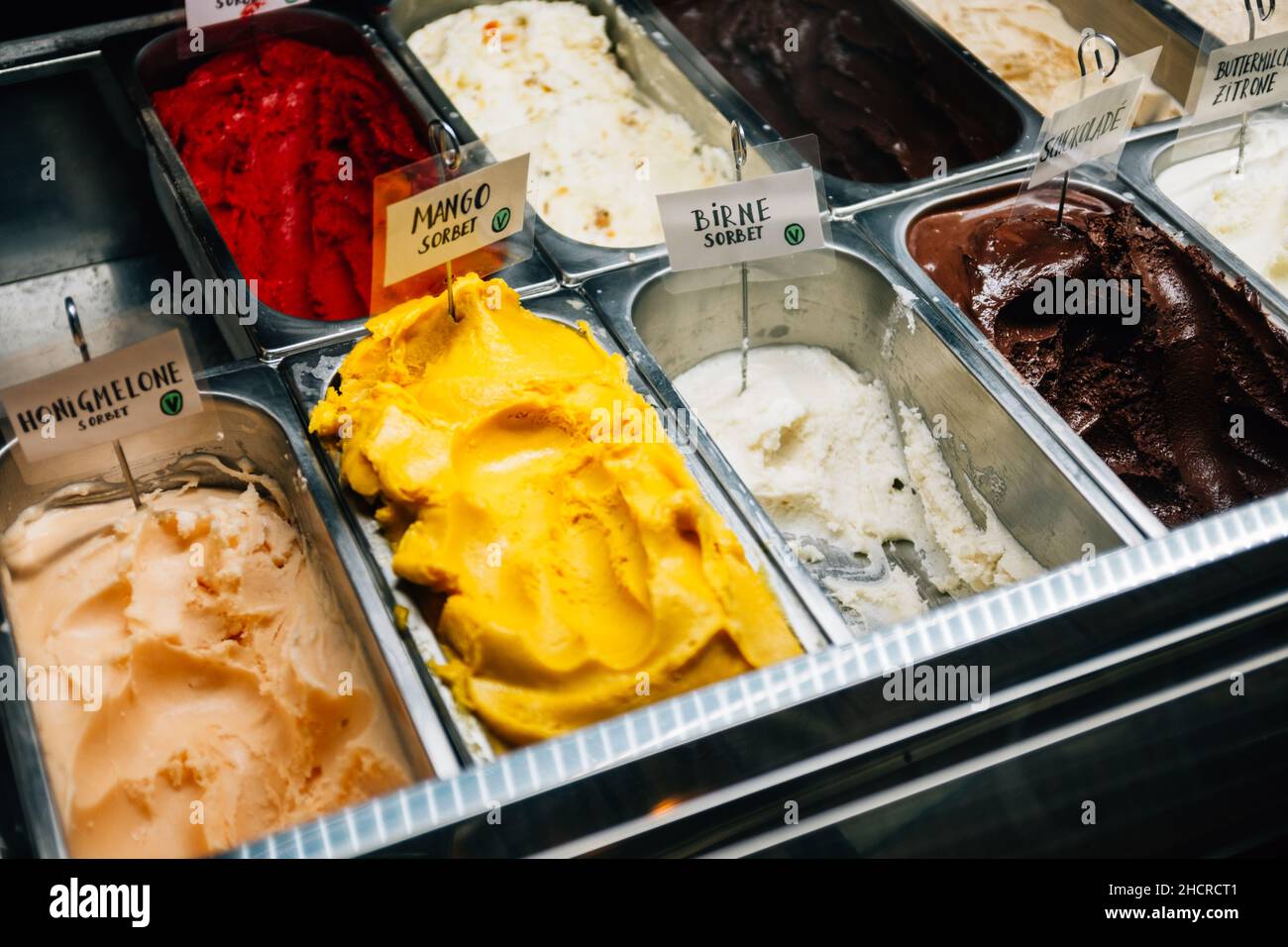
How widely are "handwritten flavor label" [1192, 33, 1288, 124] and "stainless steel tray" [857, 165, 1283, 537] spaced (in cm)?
24

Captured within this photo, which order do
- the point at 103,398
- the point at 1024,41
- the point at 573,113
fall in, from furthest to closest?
the point at 1024,41
the point at 573,113
the point at 103,398

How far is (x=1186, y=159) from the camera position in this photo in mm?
2727

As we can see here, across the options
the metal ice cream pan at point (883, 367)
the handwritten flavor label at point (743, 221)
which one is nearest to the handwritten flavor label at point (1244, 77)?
the metal ice cream pan at point (883, 367)

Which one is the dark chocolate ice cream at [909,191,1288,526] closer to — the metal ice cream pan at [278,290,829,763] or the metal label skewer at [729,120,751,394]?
the metal label skewer at [729,120,751,394]

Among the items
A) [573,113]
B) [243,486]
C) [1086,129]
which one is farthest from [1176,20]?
[243,486]

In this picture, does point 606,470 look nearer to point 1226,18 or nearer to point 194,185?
point 194,185

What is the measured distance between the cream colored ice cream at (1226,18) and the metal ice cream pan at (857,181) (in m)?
0.43

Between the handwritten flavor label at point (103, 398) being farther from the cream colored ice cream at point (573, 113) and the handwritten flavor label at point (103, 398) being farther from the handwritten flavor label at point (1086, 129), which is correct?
the handwritten flavor label at point (1086, 129)

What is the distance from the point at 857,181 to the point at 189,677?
1.77 meters

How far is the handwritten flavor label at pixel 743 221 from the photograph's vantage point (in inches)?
78.2

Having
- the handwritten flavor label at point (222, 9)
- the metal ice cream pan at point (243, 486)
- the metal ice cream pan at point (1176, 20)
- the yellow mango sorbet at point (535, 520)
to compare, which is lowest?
the metal ice cream pan at point (243, 486)

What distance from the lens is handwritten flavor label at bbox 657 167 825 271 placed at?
6.52ft

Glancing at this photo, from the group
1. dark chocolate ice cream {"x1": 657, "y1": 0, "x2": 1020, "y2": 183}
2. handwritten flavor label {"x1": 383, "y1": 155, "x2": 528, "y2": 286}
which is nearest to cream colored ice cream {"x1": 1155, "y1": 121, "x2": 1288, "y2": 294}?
dark chocolate ice cream {"x1": 657, "y1": 0, "x2": 1020, "y2": 183}

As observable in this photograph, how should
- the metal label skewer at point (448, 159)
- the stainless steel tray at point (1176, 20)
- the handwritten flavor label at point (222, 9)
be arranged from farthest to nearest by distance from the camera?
the stainless steel tray at point (1176, 20) → the handwritten flavor label at point (222, 9) → the metal label skewer at point (448, 159)
